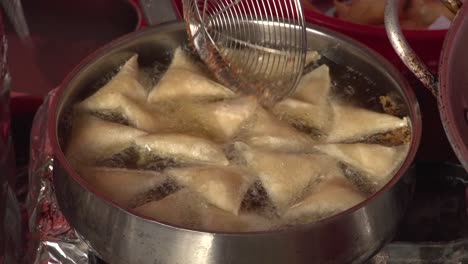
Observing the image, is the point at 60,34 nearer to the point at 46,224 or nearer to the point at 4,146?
the point at 4,146

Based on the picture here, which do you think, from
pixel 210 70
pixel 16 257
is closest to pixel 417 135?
pixel 210 70

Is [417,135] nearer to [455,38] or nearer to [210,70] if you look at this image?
[455,38]

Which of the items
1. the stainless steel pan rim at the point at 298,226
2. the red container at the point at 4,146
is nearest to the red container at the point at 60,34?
the red container at the point at 4,146

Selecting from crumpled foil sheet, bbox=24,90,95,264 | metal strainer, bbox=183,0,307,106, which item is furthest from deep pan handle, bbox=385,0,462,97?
crumpled foil sheet, bbox=24,90,95,264

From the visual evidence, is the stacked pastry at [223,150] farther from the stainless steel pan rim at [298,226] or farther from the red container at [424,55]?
the red container at [424,55]

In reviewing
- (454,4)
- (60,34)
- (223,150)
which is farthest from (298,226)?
(60,34)
